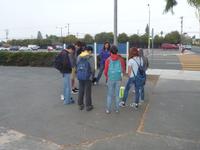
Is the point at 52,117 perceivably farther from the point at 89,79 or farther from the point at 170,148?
the point at 170,148

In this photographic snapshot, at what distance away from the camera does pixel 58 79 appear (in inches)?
606

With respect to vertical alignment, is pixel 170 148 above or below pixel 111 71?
below

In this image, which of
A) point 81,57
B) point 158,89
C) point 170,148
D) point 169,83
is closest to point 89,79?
point 81,57

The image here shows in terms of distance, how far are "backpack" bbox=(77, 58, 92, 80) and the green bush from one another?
12.3m

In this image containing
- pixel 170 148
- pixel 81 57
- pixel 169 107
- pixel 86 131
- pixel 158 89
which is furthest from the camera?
pixel 158 89

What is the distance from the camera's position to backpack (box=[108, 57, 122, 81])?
875 cm

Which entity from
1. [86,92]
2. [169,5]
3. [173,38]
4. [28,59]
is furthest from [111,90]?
[173,38]

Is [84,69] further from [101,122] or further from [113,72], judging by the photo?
[101,122]

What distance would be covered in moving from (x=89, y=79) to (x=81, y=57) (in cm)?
56

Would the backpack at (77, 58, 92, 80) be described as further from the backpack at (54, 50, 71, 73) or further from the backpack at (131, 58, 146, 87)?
the backpack at (131, 58, 146, 87)

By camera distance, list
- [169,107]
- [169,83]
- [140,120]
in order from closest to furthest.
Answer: [140,120] < [169,107] < [169,83]

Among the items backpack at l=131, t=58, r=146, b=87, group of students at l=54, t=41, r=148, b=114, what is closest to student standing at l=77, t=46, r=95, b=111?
group of students at l=54, t=41, r=148, b=114

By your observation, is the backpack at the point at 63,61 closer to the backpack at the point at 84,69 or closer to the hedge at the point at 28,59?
the backpack at the point at 84,69

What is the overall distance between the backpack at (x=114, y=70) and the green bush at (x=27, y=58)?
12.6m
